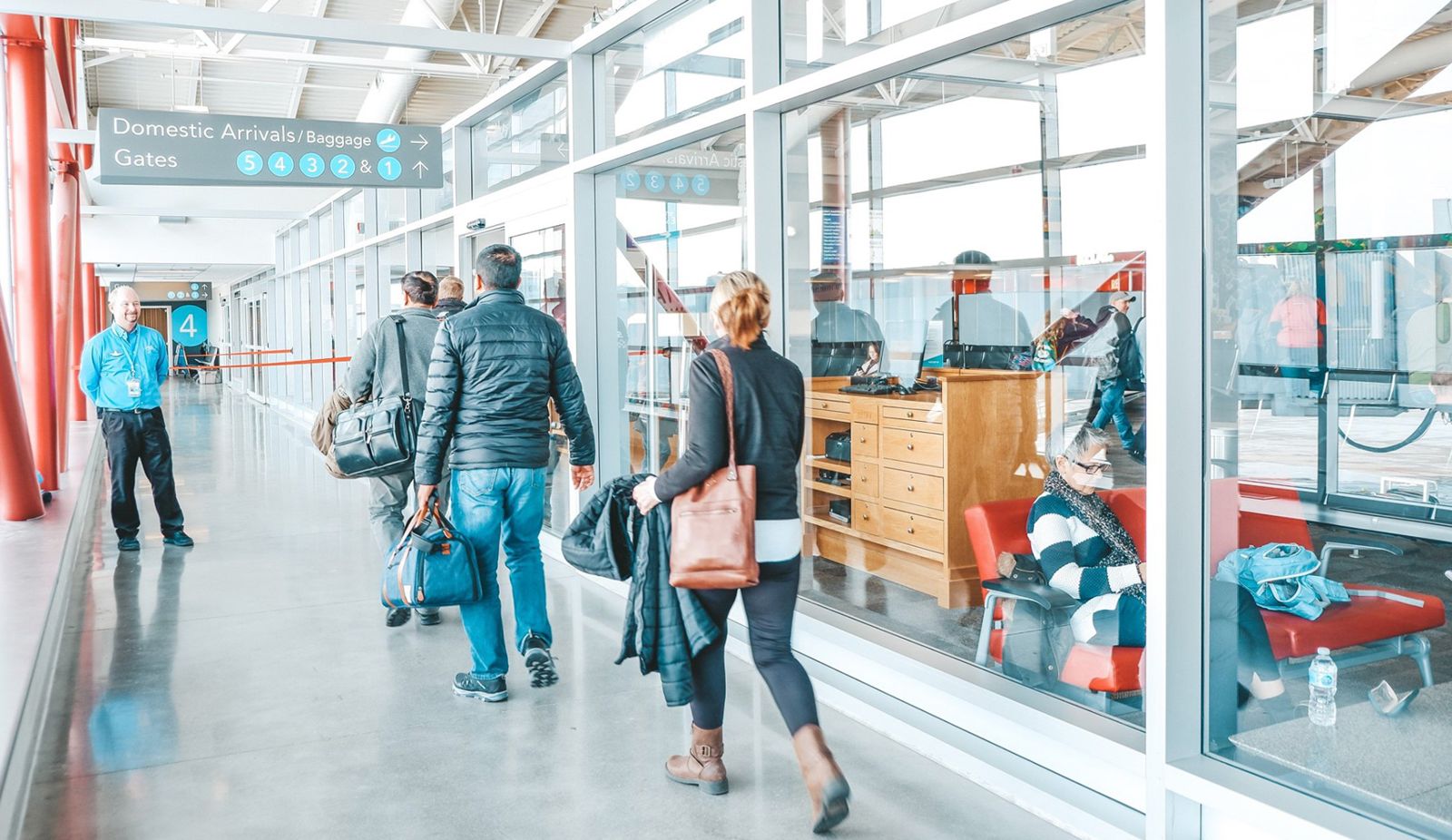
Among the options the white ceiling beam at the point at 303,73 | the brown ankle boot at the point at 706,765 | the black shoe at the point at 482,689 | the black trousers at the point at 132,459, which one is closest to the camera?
the brown ankle boot at the point at 706,765

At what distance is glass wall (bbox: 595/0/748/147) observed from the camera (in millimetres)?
4891

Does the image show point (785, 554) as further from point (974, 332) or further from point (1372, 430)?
point (1372, 430)

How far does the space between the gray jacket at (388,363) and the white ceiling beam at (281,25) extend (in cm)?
156

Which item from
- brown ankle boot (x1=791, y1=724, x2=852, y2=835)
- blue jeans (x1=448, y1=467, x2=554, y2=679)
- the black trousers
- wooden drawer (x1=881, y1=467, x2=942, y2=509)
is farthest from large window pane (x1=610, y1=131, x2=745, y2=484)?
the black trousers

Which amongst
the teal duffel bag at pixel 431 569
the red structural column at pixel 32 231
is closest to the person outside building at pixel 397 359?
the teal duffel bag at pixel 431 569

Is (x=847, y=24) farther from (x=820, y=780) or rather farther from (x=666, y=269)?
(x=820, y=780)

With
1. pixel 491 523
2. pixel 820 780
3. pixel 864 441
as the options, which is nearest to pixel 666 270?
pixel 864 441

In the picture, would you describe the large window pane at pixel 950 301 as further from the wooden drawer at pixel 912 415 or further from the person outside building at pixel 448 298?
the person outside building at pixel 448 298

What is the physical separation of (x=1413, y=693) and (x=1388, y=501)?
11.5 ft

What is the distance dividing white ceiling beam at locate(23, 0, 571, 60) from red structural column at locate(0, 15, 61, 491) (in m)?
2.91

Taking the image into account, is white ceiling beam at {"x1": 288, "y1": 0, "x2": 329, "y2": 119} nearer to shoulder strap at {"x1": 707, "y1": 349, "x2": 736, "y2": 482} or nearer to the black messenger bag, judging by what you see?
the black messenger bag

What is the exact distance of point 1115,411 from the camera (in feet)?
12.7

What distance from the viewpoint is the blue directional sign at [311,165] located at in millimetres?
8492

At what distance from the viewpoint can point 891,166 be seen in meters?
5.64
